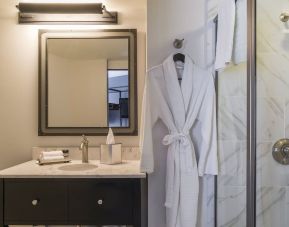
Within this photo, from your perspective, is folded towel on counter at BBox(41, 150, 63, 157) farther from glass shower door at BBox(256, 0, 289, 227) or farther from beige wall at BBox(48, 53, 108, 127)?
glass shower door at BBox(256, 0, 289, 227)

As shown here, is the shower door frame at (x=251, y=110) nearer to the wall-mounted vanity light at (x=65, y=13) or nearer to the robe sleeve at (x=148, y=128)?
the robe sleeve at (x=148, y=128)

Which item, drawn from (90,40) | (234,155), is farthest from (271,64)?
(90,40)

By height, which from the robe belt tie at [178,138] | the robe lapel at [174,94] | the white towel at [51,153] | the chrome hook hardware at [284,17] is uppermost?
the chrome hook hardware at [284,17]

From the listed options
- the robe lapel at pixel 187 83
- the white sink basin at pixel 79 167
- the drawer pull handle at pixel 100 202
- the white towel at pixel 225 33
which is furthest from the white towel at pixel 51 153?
the white towel at pixel 225 33

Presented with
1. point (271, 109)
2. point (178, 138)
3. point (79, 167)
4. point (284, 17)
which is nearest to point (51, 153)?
point (79, 167)

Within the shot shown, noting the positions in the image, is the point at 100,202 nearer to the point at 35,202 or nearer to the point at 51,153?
the point at 35,202

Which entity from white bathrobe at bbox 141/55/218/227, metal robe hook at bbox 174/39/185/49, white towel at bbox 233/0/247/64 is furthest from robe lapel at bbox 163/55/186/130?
white towel at bbox 233/0/247/64

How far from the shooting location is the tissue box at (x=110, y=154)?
1.99 m

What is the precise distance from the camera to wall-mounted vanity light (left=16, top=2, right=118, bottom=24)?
6.89 feet

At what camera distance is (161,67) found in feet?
5.82

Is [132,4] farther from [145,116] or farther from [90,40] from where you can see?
[145,116]

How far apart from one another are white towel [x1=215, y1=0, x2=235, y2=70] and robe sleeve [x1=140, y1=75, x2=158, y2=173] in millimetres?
460

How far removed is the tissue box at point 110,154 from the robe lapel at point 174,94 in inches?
21.3

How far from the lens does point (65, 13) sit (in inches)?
84.0
